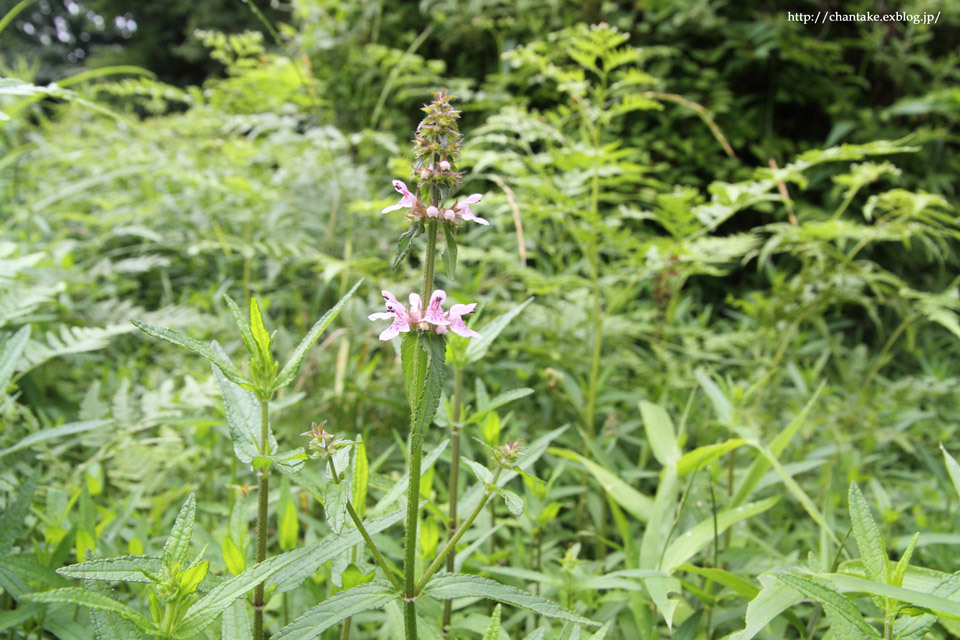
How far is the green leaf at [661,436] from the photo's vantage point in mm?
1389

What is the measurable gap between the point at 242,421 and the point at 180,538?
0.19m

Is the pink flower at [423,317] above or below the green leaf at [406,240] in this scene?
below

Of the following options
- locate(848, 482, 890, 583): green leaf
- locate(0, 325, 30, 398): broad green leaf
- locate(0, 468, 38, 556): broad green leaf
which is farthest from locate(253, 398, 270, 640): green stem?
locate(848, 482, 890, 583): green leaf

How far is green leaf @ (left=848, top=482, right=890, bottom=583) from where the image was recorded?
824 millimetres

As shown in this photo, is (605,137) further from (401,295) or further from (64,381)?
(64,381)

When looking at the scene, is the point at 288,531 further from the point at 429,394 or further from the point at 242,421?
the point at 429,394

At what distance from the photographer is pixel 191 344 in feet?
2.51

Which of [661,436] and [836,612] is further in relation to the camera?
[661,436]

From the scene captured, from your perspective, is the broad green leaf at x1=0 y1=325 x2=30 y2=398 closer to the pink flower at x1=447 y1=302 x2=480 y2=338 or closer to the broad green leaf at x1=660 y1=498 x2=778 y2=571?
A: the pink flower at x1=447 y1=302 x2=480 y2=338

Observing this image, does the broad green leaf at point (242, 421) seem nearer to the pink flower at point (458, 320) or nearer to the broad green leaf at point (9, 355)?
the pink flower at point (458, 320)

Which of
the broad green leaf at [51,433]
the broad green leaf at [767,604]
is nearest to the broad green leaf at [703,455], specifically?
the broad green leaf at [767,604]

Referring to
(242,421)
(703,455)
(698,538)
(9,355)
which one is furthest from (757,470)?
(9,355)

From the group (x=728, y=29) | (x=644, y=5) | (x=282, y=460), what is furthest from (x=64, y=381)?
(x=728, y=29)

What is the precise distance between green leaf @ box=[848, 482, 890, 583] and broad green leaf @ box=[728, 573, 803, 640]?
11 centimetres
